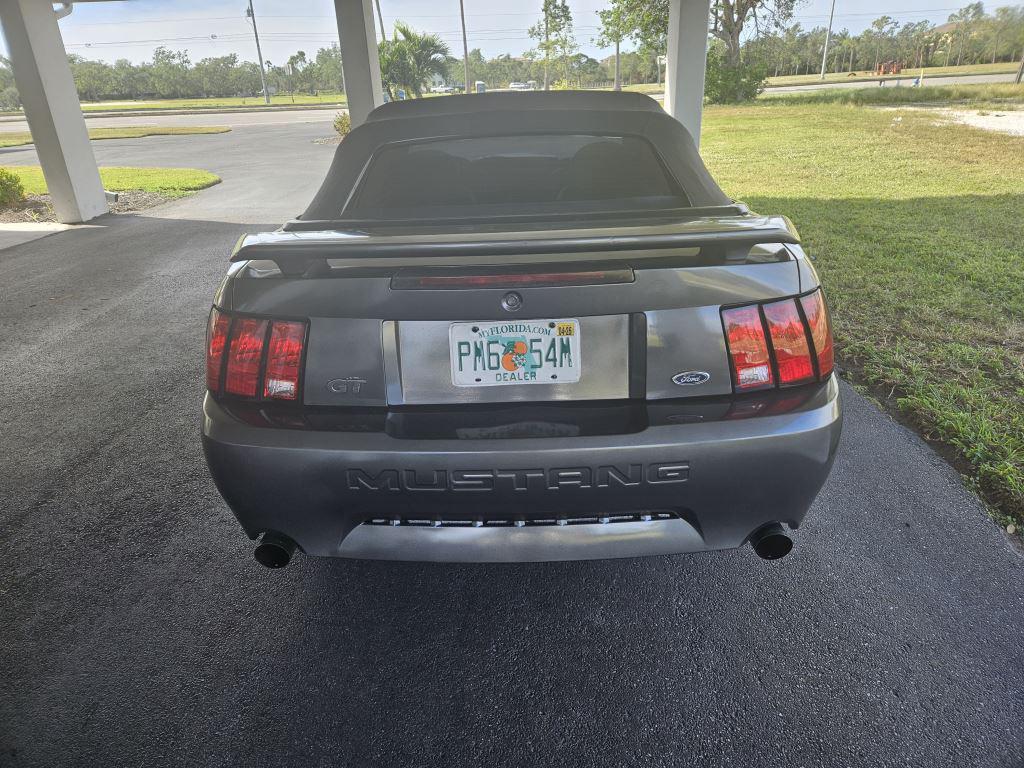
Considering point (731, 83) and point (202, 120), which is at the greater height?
point (731, 83)

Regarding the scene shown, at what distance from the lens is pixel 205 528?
8.74ft

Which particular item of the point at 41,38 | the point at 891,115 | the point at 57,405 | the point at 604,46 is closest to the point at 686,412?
the point at 57,405

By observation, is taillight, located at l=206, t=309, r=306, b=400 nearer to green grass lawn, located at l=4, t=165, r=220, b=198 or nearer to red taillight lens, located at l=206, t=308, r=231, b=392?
red taillight lens, located at l=206, t=308, r=231, b=392

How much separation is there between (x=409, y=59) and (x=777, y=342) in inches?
1134

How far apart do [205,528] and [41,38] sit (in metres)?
10.9

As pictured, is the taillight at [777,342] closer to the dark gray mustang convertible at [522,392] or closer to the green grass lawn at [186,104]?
the dark gray mustang convertible at [522,392]

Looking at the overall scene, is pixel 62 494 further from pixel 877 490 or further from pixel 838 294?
pixel 838 294

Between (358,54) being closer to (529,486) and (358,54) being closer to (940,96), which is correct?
(529,486)

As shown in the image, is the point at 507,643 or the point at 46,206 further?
the point at 46,206

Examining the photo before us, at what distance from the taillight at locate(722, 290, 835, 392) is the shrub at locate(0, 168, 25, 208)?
46.8 feet

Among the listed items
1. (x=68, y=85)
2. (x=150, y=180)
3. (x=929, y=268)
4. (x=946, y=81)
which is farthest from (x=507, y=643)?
(x=946, y=81)

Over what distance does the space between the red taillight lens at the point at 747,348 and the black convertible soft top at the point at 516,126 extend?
87 centimetres

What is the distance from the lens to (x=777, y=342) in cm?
176

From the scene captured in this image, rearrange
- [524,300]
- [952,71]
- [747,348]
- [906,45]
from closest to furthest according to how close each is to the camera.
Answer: [524,300] < [747,348] < [952,71] < [906,45]
